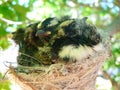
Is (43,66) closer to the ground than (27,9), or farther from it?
closer to the ground

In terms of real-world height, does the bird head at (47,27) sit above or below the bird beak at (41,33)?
above

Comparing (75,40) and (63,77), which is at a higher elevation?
(75,40)

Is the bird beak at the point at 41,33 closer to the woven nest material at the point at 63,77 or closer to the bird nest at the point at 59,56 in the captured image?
the bird nest at the point at 59,56

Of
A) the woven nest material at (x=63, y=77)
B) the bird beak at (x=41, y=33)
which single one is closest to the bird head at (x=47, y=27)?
the bird beak at (x=41, y=33)

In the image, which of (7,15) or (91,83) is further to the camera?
(7,15)

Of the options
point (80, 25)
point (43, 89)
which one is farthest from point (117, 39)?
point (43, 89)

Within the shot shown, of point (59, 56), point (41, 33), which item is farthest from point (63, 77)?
point (41, 33)

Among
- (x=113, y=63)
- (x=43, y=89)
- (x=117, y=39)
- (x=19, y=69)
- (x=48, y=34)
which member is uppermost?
(x=117, y=39)

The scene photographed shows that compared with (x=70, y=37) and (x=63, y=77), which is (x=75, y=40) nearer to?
(x=70, y=37)

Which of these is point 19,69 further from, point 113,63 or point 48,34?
point 113,63
